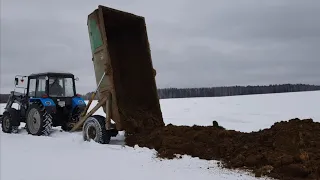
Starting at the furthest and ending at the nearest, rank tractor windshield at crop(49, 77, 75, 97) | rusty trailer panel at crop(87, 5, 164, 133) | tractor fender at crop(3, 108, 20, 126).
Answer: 1. tractor fender at crop(3, 108, 20, 126)
2. tractor windshield at crop(49, 77, 75, 97)
3. rusty trailer panel at crop(87, 5, 164, 133)

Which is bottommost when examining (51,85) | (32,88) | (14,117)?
(14,117)

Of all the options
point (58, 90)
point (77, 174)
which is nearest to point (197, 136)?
point (77, 174)

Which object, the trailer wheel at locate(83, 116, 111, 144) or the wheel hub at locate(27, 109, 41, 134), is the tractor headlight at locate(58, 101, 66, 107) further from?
the trailer wheel at locate(83, 116, 111, 144)

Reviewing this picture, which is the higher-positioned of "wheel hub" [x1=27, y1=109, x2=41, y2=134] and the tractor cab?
the tractor cab

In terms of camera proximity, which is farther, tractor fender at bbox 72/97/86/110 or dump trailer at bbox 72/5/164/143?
tractor fender at bbox 72/97/86/110

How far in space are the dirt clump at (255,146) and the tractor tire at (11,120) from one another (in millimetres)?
5254

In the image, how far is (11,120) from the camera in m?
10.7

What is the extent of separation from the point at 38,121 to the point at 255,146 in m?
6.78

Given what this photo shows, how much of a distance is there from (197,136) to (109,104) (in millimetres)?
2206

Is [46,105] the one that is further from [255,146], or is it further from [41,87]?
[255,146]

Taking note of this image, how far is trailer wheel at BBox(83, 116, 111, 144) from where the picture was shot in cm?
744

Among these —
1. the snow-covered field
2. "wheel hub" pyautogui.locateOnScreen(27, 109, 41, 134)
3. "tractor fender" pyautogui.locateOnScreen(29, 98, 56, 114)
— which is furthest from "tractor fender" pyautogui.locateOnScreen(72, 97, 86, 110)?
the snow-covered field

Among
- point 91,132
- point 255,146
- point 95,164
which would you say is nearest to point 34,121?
point 91,132

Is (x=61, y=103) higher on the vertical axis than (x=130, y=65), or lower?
lower
